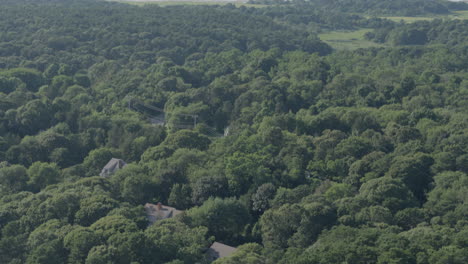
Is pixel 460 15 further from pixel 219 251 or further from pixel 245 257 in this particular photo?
pixel 245 257

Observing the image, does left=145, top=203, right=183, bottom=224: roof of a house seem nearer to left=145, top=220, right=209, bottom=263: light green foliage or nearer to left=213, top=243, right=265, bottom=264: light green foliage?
left=145, top=220, right=209, bottom=263: light green foliage

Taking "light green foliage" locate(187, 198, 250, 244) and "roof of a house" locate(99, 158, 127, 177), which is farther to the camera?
"roof of a house" locate(99, 158, 127, 177)

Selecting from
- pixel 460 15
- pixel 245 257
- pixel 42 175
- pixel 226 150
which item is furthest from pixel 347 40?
pixel 245 257

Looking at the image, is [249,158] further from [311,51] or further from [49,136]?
[311,51]

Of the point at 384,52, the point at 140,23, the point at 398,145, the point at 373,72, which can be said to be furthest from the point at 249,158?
the point at 140,23

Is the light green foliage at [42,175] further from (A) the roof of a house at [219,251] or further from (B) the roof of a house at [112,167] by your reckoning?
(A) the roof of a house at [219,251]

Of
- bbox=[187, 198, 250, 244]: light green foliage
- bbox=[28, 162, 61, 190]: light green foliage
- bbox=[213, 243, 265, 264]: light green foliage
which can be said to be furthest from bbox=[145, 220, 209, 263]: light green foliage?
bbox=[28, 162, 61, 190]: light green foliage
